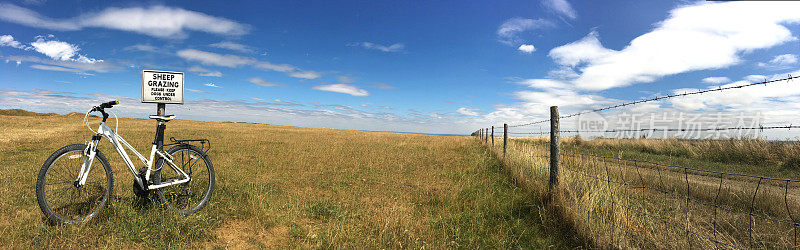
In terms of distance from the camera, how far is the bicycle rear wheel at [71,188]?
13.3 ft

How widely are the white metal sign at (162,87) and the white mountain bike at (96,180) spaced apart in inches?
25.5

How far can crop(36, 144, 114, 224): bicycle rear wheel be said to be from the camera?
4.06m

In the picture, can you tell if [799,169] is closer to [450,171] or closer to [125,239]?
[450,171]

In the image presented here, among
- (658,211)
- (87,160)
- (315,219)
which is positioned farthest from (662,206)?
(87,160)

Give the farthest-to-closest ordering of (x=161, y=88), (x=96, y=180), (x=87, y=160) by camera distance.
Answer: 1. (x=161, y=88)
2. (x=96, y=180)
3. (x=87, y=160)

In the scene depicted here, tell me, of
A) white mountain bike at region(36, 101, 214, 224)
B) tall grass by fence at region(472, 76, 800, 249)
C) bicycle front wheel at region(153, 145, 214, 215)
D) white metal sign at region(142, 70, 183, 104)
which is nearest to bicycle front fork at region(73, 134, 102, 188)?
white mountain bike at region(36, 101, 214, 224)

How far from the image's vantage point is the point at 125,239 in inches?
155

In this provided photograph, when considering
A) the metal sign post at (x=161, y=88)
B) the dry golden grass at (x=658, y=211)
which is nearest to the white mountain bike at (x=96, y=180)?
the metal sign post at (x=161, y=88)

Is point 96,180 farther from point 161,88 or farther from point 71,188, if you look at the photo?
point 161,88

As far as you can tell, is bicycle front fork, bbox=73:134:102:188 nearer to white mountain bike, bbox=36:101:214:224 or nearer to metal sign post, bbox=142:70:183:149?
white mountain bike, bbox=36:101:214:224

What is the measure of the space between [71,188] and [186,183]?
139 centimetres

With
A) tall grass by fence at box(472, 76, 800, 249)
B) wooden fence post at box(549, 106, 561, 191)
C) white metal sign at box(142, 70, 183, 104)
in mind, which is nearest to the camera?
tall grass by fence at box(472, 76, 800, 249)

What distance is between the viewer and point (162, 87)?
18.5ft

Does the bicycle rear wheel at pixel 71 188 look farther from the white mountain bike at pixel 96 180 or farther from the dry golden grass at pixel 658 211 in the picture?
the dry golden grass at pixel 658 211
